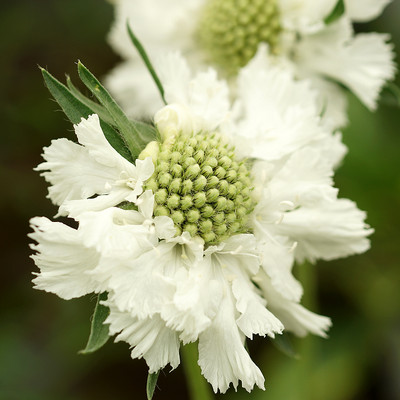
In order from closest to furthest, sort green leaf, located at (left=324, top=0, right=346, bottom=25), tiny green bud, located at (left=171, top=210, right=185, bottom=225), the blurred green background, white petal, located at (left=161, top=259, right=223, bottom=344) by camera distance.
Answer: white petal, located at (left=161, top=259, right=223, bottom=344) → tiny green bud, located at (left=171, top=210, right=185, bottom=225) → green leaf, located at (left=324, top=0, right=346, bottom=25) → the blurred green background

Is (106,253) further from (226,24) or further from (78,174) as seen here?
(226,24)

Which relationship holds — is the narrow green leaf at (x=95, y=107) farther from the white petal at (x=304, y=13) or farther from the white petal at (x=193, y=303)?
the white petal at (x=304, y=13)

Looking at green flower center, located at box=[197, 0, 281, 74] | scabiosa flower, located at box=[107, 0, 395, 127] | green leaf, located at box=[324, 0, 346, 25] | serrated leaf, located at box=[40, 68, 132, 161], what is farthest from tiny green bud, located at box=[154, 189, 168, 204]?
green flower center, located at box=[197, 0, 281, 74]

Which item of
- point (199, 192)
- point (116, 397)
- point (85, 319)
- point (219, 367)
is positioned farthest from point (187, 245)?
point (116, 397)

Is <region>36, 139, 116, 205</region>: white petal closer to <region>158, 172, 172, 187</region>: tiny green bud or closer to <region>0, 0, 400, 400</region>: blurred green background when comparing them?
<region>158, 172, 172, 187</region>: tiny green bud

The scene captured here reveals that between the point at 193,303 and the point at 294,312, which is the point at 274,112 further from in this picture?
the point at 193,303

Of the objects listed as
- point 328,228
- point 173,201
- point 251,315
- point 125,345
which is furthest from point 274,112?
point 125,345
